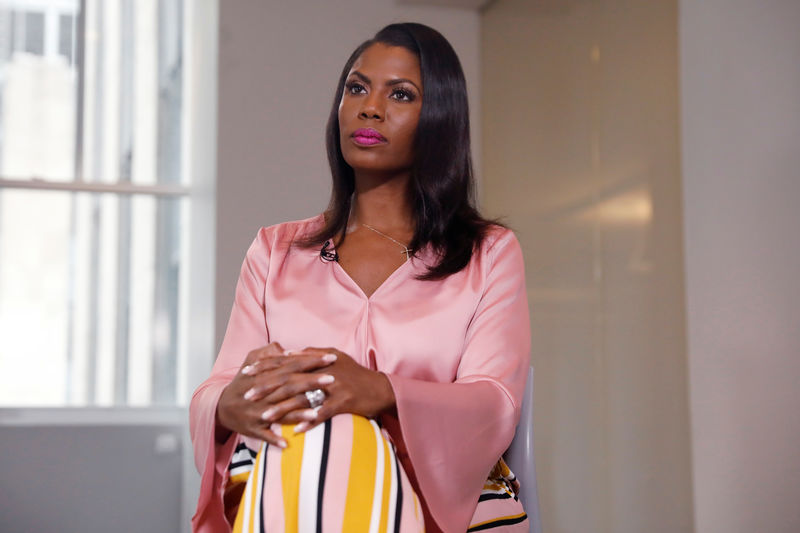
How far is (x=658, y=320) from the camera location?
283cm

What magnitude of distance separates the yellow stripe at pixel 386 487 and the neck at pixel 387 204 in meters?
0.59

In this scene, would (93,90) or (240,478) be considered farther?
(93,90)

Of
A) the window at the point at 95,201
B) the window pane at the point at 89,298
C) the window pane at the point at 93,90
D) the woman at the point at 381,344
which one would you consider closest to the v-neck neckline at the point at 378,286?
the woman at the point at 381,344

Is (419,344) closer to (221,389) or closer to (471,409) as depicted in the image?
(471,409)

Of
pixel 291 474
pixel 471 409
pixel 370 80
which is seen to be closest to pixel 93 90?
pixel 370 80

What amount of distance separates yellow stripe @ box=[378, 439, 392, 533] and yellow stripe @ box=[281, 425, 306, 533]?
0.11m

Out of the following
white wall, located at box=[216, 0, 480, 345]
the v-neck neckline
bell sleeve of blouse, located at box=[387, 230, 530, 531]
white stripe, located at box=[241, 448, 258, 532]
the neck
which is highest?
white wall, located at box=[216, 0, 480, 345]

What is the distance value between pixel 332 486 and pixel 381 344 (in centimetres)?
43

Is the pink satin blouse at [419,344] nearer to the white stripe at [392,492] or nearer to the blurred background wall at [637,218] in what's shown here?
the white stripe at [392,492]

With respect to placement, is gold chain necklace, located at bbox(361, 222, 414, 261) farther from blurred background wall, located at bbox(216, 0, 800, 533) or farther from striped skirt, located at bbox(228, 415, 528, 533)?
blurred background wall, located at bbox(216, 0, 800, 533)

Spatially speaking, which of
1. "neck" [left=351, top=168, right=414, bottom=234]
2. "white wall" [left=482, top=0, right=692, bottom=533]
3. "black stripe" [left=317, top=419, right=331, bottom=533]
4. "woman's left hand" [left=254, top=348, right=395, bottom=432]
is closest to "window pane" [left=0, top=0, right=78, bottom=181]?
"white wall" [left=482, top=0, right=692, bottom=533]

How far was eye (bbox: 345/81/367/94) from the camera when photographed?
5.77ft

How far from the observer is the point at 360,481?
1.25m

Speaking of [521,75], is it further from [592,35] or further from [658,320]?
[658,320]
